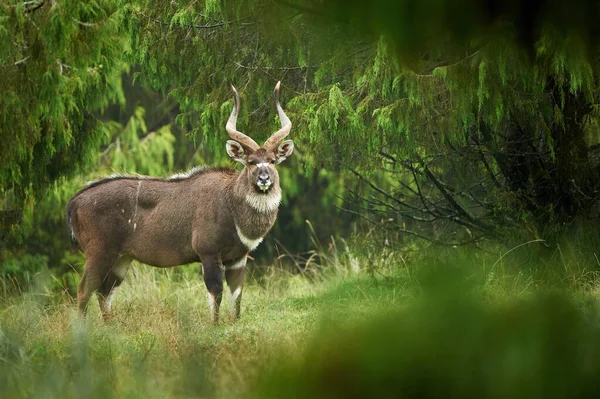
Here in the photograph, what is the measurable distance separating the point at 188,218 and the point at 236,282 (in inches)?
33.9

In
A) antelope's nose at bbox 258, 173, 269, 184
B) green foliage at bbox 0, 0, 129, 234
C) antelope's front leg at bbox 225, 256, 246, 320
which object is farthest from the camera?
antelope's front leg at bbox 225, 256, 246, 320

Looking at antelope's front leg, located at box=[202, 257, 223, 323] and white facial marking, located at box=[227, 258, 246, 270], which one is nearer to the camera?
antelope's front leg, located at box=[202, 257, 223, 323]

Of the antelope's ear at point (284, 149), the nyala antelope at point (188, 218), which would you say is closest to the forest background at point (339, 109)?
the antelope's ear at point (284, 149)

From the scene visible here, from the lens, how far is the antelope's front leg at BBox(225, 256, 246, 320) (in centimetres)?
920

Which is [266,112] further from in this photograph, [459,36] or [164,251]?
[459,36]

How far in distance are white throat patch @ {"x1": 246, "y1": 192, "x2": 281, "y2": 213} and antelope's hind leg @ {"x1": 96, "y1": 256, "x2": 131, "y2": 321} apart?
5.26ft

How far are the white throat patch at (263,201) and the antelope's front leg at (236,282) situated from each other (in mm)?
575

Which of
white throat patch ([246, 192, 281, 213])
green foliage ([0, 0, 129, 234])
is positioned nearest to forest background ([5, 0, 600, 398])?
green foliage ([0, 0, 129, 234])

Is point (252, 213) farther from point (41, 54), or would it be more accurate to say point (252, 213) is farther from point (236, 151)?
point (41, 54)

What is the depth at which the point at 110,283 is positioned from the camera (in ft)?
31.8

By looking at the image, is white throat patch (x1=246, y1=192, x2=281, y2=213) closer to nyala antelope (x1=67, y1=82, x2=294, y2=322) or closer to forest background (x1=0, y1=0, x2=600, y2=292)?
nyala antelope (x1=67, y1=82, x2=294, y2=322)

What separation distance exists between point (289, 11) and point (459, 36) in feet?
3.56

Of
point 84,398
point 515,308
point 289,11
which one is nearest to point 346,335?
point 515,308

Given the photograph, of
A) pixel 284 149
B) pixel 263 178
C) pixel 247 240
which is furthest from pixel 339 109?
pixel 247 240
